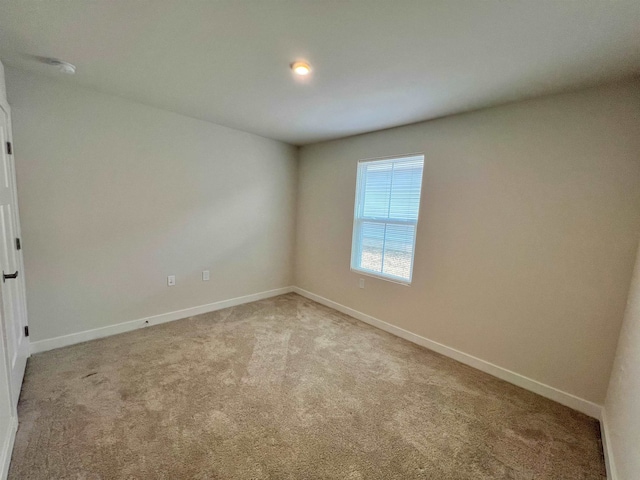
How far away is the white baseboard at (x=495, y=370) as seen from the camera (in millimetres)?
1921

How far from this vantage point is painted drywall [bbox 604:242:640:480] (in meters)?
1.25

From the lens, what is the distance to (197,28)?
4.83 ft

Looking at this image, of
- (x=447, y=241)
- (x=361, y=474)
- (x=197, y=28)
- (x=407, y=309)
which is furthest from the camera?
(x=407, y=309)

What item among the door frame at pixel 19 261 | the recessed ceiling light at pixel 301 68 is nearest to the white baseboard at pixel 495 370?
the recessed ceiling light at pixel 301 68

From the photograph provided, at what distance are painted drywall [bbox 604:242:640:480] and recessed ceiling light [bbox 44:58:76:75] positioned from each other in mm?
3974

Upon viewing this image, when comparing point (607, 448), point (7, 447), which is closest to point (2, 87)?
point (7, 447)

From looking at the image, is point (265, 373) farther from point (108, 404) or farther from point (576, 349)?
point (576, 349)

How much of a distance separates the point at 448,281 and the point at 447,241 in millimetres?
395

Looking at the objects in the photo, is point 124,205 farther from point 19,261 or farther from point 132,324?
point 132,324

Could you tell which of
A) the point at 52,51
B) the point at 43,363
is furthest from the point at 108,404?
the point at 52,51

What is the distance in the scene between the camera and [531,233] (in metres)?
2.10

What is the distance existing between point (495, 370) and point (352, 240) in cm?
196

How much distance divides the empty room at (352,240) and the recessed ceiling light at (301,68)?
6 cm

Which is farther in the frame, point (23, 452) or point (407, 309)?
point (407, 309)
